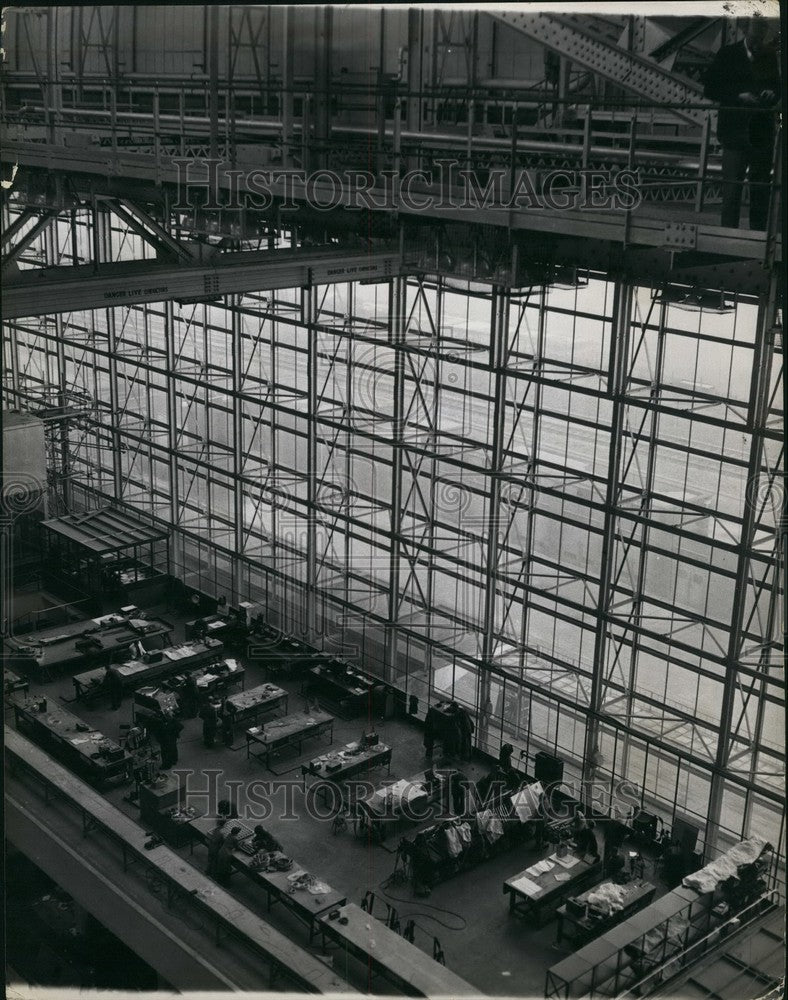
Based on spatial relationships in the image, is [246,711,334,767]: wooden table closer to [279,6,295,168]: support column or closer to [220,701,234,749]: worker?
[220,701,234,749]: worker

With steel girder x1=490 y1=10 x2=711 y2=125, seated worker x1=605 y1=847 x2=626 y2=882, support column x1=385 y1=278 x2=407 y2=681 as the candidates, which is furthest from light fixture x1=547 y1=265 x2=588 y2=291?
seated worker x1=605 y1=847 x2=626 y2=882

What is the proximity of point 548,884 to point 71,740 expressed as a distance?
8090 mm

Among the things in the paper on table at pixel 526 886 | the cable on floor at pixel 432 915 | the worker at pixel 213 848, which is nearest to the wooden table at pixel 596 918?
the paper on table at pixel 526 886

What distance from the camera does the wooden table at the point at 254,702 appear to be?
762 inches

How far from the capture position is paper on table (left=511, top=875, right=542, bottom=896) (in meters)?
14.7

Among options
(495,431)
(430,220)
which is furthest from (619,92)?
(495,431)

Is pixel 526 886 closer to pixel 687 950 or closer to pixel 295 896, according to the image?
pixel 687 950

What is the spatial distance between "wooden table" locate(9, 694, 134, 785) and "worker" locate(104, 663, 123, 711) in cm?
86

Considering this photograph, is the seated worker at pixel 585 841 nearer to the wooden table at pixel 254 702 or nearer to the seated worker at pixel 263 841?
the seated worker at pixel 263 841

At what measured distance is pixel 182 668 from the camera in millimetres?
21672

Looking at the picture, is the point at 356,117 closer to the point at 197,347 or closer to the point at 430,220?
the point at 430,220

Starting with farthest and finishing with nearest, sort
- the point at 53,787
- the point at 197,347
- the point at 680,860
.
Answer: the point at 197,347
the point at 53,787
the point at 680,860

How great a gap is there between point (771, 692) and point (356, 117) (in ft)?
43.3

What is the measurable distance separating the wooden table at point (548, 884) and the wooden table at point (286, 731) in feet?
15.2
